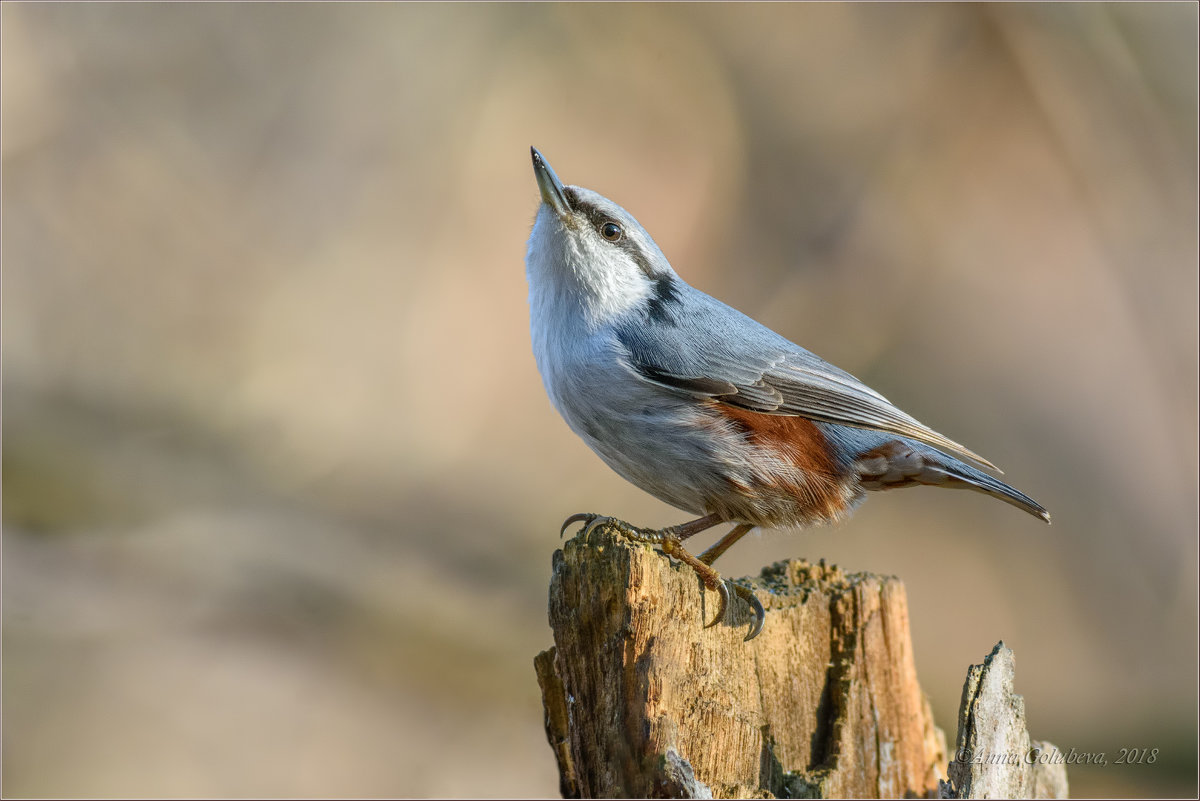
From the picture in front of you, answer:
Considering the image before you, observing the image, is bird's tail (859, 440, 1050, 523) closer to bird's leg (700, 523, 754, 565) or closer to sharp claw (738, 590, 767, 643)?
bird's leg (700, 523, 754, 565)

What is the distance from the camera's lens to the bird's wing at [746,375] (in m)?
2.92


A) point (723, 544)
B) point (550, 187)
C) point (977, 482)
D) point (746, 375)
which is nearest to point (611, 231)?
point (550, 187)

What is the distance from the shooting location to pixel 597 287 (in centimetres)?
312

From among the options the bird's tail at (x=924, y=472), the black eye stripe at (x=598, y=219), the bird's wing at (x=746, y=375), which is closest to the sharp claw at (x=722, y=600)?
the bird's wing at (x=746, y=375)

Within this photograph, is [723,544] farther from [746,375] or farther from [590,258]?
[590,258]

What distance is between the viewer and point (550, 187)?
3.19m

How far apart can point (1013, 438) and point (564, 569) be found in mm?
4386

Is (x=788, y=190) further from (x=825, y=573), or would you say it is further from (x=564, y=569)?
(x=564, y=569)

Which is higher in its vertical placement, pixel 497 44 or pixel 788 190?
pixel 497 44

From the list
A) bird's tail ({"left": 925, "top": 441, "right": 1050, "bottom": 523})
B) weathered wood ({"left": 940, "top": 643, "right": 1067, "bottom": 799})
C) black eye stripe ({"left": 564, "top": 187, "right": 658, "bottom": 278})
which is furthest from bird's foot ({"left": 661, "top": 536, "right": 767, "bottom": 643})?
black eye stripe ({"left": 564, "top": 187, "right": 658, "bottom": 278})

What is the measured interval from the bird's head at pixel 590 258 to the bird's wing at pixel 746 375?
0.47ft

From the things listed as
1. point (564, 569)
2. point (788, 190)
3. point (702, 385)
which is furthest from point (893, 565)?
point (564, 569)

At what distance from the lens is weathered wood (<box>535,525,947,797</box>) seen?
2.38 metres

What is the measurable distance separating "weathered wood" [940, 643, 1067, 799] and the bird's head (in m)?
1.47
